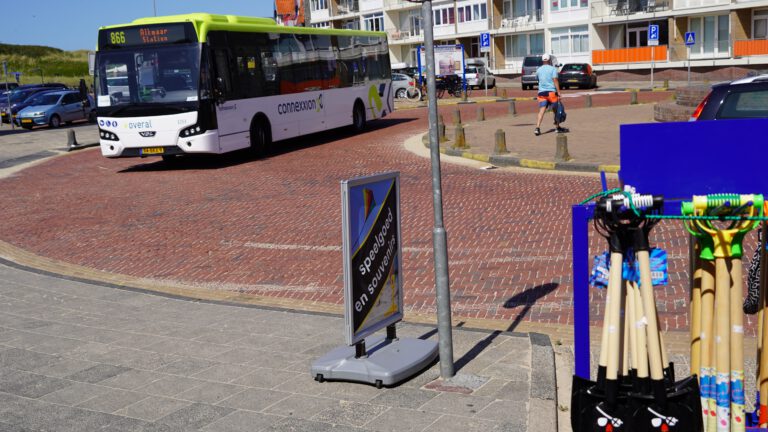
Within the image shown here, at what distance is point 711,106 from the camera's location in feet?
34.9

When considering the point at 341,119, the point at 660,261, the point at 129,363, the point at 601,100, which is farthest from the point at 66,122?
the point at 660,261

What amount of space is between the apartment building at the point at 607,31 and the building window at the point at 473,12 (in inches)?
3.1

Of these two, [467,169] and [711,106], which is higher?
[711,106]

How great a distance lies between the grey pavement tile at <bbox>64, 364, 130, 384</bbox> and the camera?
597cm

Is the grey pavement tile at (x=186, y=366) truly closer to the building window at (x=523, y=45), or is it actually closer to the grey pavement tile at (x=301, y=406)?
the grey pavement tile at (x=301, y=406)

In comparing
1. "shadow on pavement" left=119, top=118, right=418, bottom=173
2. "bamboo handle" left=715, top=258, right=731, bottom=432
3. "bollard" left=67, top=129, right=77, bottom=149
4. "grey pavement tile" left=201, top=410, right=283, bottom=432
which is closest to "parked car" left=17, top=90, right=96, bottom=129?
"bollard" left=67, top=129, right=77, bottom=149

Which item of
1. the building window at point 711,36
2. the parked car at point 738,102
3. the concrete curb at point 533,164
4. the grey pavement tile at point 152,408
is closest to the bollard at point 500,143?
the concrete curb at point 533,164

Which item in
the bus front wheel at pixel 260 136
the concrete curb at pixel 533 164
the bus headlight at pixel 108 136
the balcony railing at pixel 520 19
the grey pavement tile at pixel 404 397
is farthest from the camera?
the balcony railing at pixel 520 19

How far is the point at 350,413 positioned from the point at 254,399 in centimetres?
67

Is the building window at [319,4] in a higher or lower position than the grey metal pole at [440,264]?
higher

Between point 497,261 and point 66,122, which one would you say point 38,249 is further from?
point 66,122

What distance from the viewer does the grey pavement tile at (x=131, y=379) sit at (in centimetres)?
580

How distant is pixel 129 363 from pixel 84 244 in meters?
5.77

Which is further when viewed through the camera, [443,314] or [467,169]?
[467,169]
